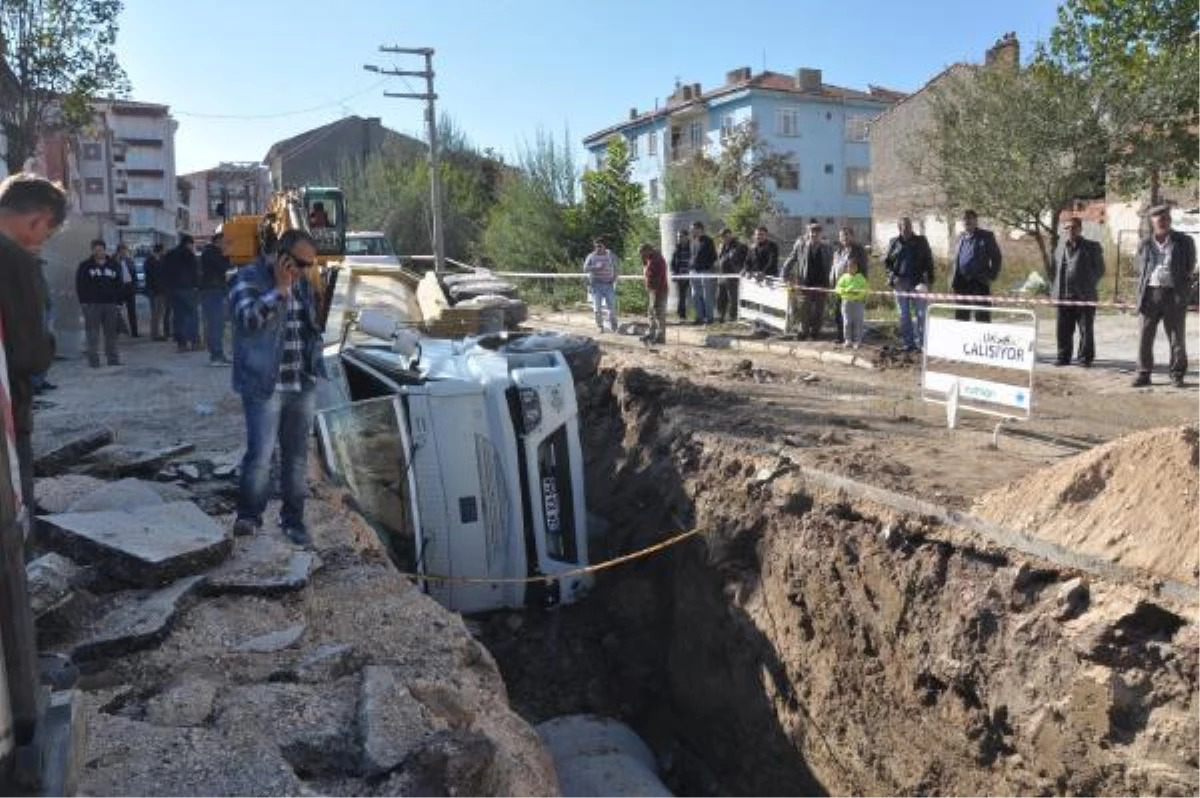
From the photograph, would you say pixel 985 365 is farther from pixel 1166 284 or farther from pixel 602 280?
pixel 602 280

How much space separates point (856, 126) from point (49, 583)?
53678 mm

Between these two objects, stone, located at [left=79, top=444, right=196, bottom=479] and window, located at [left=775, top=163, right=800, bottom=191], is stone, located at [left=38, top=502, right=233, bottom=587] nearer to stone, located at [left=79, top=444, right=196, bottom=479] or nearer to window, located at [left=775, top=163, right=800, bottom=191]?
stone, located at [left=79, top=444, right=196, bottom=479]

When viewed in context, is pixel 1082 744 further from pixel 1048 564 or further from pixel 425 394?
pixel 425 394

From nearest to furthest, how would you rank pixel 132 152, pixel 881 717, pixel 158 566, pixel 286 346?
pixel 158 566 < pixel 286 346 < pixel 881 717 < pixel 132 152

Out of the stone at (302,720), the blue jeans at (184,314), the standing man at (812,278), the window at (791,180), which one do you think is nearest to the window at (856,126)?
the window at (791,180)

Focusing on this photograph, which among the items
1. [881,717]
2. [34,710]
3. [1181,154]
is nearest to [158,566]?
[34,710]

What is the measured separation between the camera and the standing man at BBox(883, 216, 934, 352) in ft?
43.1

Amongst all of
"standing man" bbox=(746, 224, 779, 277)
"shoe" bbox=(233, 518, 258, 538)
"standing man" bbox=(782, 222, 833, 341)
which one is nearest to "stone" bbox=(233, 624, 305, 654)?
"shoe" bbox=(233, 518, 258, 538)

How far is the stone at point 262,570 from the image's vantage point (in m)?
4.95

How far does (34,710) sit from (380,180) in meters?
43.5

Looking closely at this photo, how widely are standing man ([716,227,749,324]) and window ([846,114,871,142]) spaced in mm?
38105

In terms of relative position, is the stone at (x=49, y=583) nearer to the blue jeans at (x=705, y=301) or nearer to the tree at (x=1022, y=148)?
the blue jeans at (x=705, y=301)

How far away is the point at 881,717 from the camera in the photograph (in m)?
6.23

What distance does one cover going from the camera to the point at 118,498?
5727 mm
